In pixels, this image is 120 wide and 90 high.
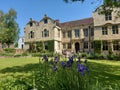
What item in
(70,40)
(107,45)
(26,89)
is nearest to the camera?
(26,89)

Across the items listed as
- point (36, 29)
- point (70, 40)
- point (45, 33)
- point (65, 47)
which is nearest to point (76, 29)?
point (70, 40)

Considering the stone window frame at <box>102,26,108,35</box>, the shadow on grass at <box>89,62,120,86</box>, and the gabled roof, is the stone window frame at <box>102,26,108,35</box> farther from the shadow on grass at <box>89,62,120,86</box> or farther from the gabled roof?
the shadow on grass at <box>89,62,120,86</box>

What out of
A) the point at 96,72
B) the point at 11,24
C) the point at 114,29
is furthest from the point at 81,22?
the point at 11,24

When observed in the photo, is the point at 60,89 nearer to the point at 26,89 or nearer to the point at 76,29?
the point at 26,89

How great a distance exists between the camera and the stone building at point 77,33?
106 feet

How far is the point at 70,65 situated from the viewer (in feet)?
14.7

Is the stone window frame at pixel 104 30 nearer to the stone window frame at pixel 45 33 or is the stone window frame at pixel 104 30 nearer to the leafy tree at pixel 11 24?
the stone window frame at pixel 45 33

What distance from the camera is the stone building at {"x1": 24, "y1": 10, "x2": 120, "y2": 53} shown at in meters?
32.4

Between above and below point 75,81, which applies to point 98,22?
above

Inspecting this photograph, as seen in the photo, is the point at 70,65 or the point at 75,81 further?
the point at 70,65

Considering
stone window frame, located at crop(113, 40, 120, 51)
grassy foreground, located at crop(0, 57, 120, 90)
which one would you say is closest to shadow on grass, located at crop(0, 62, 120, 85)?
grassy foreground, located at crop(0, 57, 120, 90)

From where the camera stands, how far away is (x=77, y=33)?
3816cm

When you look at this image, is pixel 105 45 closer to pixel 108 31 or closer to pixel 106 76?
pixel 108 31

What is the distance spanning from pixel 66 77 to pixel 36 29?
1487 inches
